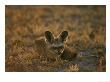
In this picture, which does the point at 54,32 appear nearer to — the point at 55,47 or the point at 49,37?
the point at 49,37

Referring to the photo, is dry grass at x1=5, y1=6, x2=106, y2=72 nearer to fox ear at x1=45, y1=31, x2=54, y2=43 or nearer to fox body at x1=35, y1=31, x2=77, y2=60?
fox body at x1=35, y1=31, x2=77, y2=60

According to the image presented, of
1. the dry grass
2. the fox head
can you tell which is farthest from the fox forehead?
the dry grass

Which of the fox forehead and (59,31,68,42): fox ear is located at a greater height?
(59,31,68,42): fox ear
